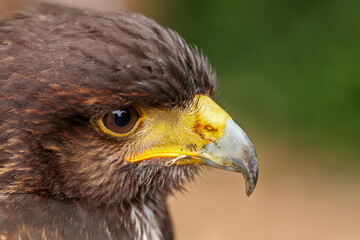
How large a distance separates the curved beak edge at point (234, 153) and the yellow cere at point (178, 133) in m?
0.04

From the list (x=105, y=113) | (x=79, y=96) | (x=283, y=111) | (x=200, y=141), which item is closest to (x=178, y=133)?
(x=200, y=141)

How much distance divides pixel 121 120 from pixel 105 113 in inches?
4.2

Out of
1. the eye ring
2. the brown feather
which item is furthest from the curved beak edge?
the eye ring

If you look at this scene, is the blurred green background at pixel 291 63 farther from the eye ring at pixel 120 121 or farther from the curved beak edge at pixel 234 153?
the eye ring at pixel 120 121

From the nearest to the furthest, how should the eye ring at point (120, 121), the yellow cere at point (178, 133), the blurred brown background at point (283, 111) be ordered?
the eye ring at point (120, 121), the yellow cere at point (178, 133), the blurred brown background at point (283, 111)

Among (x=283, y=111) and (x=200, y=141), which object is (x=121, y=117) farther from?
(x=283, y=111)

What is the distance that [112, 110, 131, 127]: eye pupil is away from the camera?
10.4 ft

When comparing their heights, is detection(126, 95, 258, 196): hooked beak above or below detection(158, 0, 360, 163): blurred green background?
below

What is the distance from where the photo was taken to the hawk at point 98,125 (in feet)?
9.95

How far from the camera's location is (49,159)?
310 centimetres

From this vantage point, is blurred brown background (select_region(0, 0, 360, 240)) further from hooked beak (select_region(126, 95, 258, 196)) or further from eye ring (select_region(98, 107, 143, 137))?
eye ring (select_region(98, 107, 143, 137))

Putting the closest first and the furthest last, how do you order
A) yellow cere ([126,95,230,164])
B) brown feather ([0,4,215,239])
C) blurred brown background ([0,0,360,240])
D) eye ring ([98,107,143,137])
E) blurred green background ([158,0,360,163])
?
brown feather ([0,4,215,239]) → eye ring ([98,107,143,137]) → yellow cere ([126,95,230,164]) → blurred brown background ([0,0,360,240]) → blurred green background ([158,0,360,163])

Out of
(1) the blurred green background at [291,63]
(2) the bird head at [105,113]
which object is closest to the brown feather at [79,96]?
(2) the bird head at [105,113]

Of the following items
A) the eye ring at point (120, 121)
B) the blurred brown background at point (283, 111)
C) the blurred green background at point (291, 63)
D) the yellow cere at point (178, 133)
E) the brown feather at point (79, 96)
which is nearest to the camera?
the brown feather at point (79, 96)
